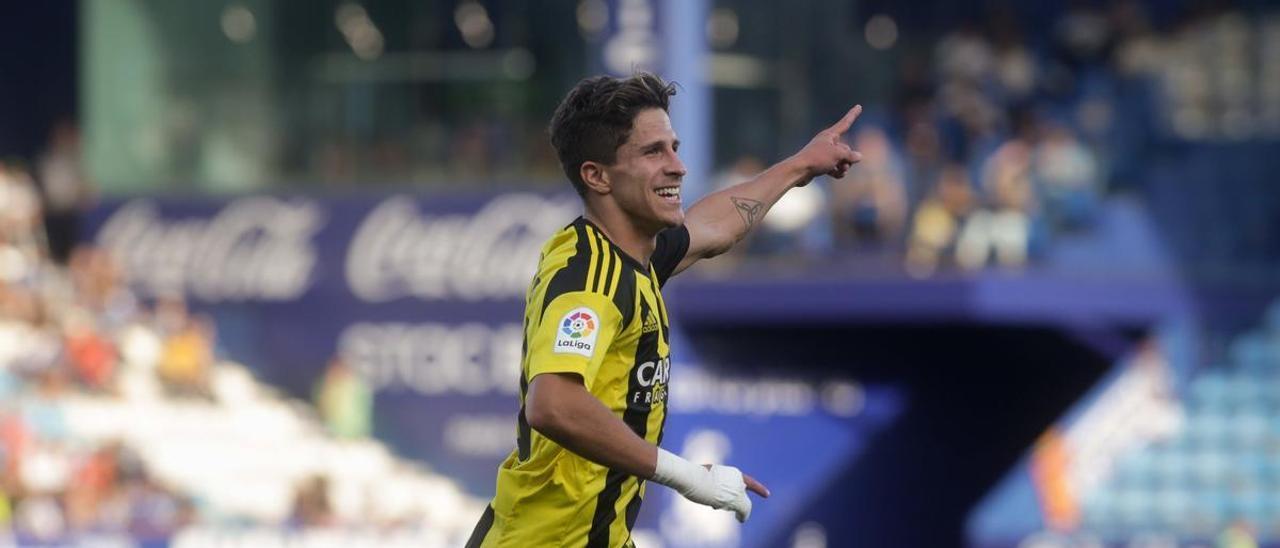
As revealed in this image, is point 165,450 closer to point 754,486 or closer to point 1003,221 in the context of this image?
point 1003,221

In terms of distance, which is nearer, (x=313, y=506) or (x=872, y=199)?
(x=872, y=199)

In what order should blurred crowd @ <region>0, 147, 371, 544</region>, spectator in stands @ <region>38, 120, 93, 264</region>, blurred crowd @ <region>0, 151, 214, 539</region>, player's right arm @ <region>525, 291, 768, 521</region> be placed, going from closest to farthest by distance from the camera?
player's right arm @ <region>525, 291, 768, 521</region>
blurred crowd @ <region>0, 147, 371, 544</region>
blurred crowd @ <region>0, 151, 214, 539</region>
spectator in stands @ <region>38, 120, 93, 264</region>

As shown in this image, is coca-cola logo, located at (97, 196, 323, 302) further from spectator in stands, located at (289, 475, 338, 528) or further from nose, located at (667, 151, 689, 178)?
nose, located at (667, 151, 689, 178)

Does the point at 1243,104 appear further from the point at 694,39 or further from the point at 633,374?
the point at 633,374

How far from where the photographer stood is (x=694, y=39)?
16.0 meters

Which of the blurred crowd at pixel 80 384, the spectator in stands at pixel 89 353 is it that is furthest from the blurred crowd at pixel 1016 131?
the spectator in stands at pixel 89 353

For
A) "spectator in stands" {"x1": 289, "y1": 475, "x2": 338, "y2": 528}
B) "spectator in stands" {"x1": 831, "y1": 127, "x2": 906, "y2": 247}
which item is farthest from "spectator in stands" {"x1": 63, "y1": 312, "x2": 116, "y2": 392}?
"spectator in stands" {"x1": 831, "y1": 127, "x2": 906, "y2": 247}

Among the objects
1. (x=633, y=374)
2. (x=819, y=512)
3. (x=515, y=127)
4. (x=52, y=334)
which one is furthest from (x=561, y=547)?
(x=52, y=334)

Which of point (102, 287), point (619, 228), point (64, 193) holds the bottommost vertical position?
point (102, 287)

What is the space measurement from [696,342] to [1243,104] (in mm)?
4413

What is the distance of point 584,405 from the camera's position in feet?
16.5

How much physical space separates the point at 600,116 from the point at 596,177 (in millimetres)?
159

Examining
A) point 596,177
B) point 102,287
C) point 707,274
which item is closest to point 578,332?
point 596,177

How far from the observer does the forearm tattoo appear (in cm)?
637
